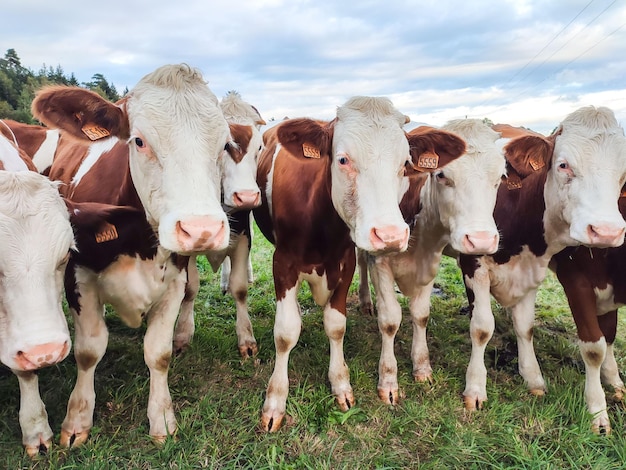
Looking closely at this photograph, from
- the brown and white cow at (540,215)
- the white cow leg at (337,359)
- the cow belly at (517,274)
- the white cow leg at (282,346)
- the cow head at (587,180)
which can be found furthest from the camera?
the cow belly at (517,274)

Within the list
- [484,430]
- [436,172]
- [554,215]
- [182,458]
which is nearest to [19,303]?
[182,458]

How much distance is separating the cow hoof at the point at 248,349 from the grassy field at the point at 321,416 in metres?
0.08

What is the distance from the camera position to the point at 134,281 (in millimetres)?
3025

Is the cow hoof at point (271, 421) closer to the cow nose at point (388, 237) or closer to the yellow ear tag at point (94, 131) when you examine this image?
the cow nose at point (388, 237)

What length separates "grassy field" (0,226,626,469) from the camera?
2879 millimetres

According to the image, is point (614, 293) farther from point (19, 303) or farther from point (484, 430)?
point (19, 303)

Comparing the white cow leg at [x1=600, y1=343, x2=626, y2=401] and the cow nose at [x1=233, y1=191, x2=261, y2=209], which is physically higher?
the cow nose at [x1=233, y1=191, x2=261, y2=209]

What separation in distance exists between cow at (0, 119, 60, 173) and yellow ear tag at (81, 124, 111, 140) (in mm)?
2553

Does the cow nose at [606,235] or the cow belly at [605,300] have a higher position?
the cow nose at [606,235]

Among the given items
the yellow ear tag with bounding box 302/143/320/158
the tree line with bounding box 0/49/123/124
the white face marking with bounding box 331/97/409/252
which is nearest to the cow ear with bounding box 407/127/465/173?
the white face marking with bounding box 331/97/409/252

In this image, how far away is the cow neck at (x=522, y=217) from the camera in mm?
3682

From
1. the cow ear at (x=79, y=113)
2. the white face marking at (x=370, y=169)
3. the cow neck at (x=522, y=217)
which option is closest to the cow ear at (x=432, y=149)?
the white face marking at (x=370, y=169)

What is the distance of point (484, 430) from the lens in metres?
3.20

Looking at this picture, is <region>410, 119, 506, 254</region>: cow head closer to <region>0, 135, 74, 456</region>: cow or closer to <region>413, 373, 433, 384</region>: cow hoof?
<region>413, 373, 433, 384</region>: cow hoof
